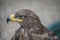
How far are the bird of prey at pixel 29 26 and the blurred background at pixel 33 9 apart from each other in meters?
0.05

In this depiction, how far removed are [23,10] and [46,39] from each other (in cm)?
18

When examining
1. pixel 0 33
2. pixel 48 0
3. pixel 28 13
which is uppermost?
pixel 48 0

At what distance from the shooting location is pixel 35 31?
1190 millimetres

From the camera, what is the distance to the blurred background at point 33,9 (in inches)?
49.4

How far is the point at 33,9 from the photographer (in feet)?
4.11

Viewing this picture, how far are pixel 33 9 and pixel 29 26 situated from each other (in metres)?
0.11

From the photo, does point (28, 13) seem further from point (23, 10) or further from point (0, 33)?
point (0, 33)

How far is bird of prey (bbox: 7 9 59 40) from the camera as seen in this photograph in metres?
1.17

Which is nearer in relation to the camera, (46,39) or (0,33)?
(46,39)

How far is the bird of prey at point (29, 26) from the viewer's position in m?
1.17

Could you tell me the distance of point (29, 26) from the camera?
119 cm

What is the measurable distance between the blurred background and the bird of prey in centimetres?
5

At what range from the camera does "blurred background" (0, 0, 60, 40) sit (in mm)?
1256

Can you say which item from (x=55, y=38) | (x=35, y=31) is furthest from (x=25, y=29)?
(x=55, y=38)
